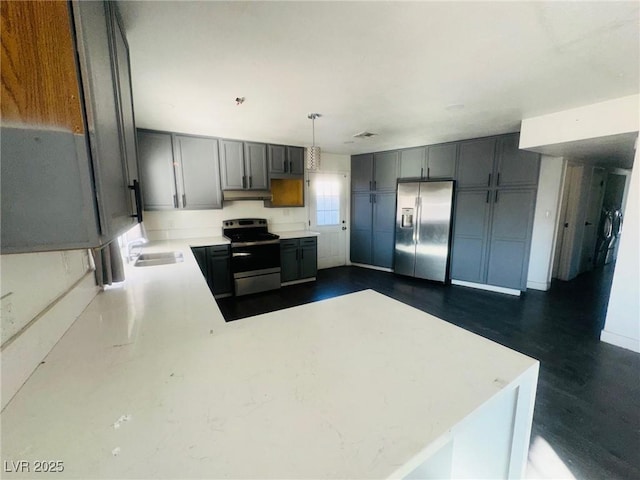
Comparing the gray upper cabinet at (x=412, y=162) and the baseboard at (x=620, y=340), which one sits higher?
the gray upper cabinet at (x=412, y=162)

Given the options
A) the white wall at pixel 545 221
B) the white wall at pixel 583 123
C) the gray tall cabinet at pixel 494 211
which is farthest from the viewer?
the white wall at pixel 545 221

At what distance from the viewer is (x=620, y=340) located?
2.54 meters

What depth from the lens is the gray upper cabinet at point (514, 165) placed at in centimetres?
354

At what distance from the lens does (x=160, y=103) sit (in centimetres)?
251

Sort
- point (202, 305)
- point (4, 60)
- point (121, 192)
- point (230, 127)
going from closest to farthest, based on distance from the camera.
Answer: point (4, 60) → point (121, 192) → point (202, 305) → point (230, 127)

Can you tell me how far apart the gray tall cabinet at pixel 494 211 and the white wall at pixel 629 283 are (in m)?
1.19

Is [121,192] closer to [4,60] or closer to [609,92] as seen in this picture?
[4,60]

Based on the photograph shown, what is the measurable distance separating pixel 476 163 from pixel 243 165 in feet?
11.7

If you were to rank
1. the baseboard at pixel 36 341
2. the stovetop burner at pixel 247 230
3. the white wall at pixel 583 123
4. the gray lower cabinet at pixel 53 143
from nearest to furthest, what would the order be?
the gray lower cabinet at pixel 53 143 < the baseboard at pixel 36 341 < the white wall at pixel 583 123 < the stovetop burner at pixel 247 230

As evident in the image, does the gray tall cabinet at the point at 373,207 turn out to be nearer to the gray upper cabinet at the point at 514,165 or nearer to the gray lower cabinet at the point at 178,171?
the gray upper cabinet at the point at 514,165

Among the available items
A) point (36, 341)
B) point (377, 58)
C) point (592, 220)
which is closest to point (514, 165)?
point (592, 220)

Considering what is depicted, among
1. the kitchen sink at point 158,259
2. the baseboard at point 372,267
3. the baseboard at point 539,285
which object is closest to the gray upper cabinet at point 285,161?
the kitchen sink at point 158,259

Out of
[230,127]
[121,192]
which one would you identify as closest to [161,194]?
[230,127]

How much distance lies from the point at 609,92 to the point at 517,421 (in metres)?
2.99
